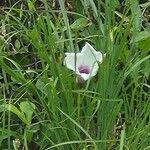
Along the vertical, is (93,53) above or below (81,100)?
above

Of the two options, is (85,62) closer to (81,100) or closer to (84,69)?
(84,69)

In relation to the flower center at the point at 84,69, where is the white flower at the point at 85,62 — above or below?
above

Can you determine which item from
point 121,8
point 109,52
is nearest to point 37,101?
point 109,52

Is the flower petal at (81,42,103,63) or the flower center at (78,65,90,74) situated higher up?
the flower petal at (81,42,103,63)

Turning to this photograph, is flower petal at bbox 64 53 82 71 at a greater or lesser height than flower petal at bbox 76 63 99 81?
greater

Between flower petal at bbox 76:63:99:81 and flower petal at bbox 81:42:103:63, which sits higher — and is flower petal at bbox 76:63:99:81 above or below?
below

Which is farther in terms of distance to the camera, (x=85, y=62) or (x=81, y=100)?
(x=85, y=62)

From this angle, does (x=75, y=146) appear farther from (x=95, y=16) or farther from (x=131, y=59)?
(x=95, y=16)

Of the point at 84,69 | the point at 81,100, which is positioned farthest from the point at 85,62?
the point at 81,100
